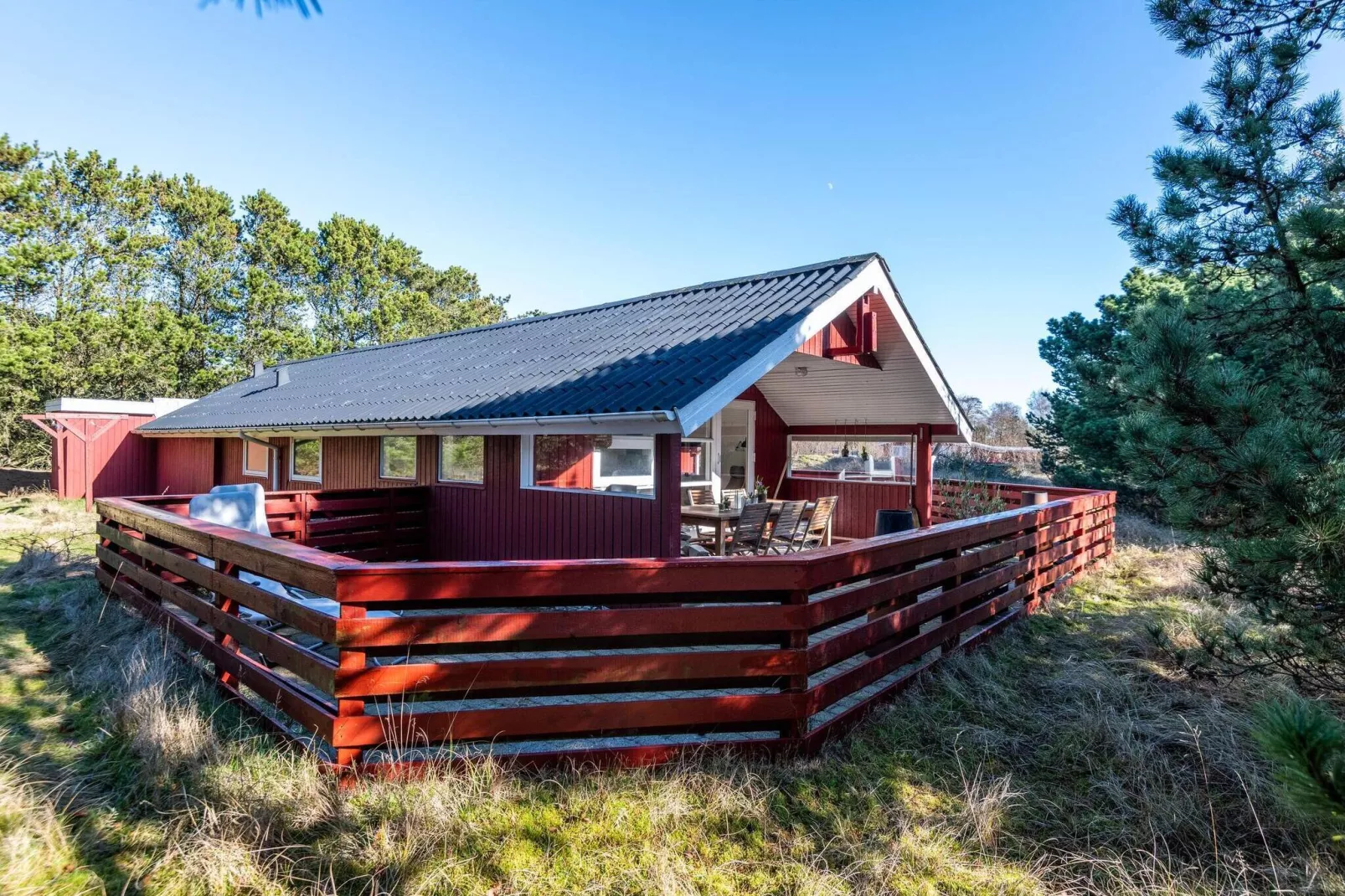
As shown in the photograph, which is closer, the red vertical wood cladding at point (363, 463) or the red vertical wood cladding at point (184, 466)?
the red vertical wood cladding at point (363, 463)

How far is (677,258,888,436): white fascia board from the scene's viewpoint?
550 cm

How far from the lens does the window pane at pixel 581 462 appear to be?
7879 millimetres

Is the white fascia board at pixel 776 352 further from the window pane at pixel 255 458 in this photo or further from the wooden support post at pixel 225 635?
the window pane at pixel 255 458

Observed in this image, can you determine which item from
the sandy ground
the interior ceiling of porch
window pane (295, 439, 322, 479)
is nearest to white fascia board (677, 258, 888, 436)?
the interior ceiling of porch

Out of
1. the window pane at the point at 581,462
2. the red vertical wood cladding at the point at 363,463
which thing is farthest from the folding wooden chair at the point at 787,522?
the red vertical wood cladding at the point at 363,463

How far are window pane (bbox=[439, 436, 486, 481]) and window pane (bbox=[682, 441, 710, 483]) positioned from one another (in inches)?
137

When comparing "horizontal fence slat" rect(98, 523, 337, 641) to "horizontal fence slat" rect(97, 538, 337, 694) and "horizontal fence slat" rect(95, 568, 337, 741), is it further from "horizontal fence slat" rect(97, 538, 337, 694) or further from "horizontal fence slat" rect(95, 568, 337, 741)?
"horizontal fence slat" rect(95, 568, 337, 741)

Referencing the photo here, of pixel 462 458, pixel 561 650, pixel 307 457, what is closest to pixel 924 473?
pixel 462 458

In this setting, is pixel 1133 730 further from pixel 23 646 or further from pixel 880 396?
pixel 23 646

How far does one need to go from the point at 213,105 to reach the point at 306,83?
1027mm

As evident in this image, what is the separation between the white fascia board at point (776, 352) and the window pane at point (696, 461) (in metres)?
4.23

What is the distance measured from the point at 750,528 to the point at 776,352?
8.77 feet

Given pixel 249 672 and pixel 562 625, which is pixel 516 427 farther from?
pixel 562 625

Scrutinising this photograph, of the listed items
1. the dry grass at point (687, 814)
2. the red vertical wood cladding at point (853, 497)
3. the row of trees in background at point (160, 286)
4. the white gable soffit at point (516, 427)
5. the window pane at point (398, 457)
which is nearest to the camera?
the dry grass at point (687, 814)
